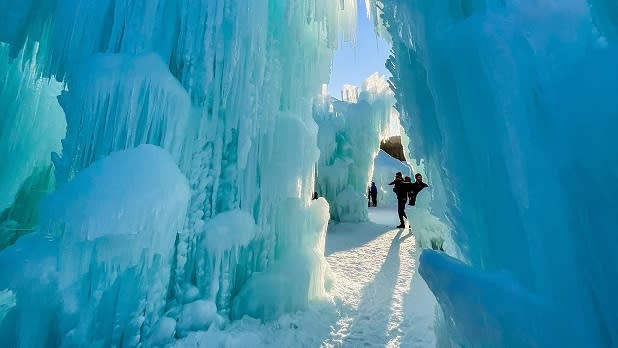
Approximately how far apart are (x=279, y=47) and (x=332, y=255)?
5351 mm

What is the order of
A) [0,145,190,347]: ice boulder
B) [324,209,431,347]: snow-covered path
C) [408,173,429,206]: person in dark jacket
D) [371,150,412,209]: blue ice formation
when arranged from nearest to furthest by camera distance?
[0,145,190,347]: ice boulder → [324,209,431,347]: snow-covered path → [408,173,429,206]: person in dark jacket → [371,150,412,209]: blue ice formation

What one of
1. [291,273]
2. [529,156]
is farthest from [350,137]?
[529,156]

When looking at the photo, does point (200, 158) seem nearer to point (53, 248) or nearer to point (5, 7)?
point (53, 248)

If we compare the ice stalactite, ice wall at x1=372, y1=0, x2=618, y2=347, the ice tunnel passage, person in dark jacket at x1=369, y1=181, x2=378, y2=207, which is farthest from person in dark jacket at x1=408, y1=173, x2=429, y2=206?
person in dark jacket at x1=369, y1=181, x2=378, y2=207

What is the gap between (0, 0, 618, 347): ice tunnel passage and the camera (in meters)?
1.54

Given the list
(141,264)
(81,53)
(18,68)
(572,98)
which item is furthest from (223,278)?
(18,68)

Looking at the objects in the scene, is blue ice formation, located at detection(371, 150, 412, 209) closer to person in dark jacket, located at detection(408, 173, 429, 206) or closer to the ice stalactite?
person in dark jacket, located at detection(408, 173, 429, 206)

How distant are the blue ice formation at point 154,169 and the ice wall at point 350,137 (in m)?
7.70

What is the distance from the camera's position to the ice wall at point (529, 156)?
1.40 m

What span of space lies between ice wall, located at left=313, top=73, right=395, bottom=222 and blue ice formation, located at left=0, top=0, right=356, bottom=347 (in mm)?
7703

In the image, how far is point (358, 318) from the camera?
4.53m

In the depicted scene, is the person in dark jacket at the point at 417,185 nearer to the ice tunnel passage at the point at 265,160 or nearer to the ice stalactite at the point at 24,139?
the ice tunnel passage at the point at 265,160

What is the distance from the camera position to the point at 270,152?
5.12 m

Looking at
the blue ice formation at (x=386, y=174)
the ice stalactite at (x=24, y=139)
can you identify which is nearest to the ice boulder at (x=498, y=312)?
the ice stalactite at (x=24, y=139)
